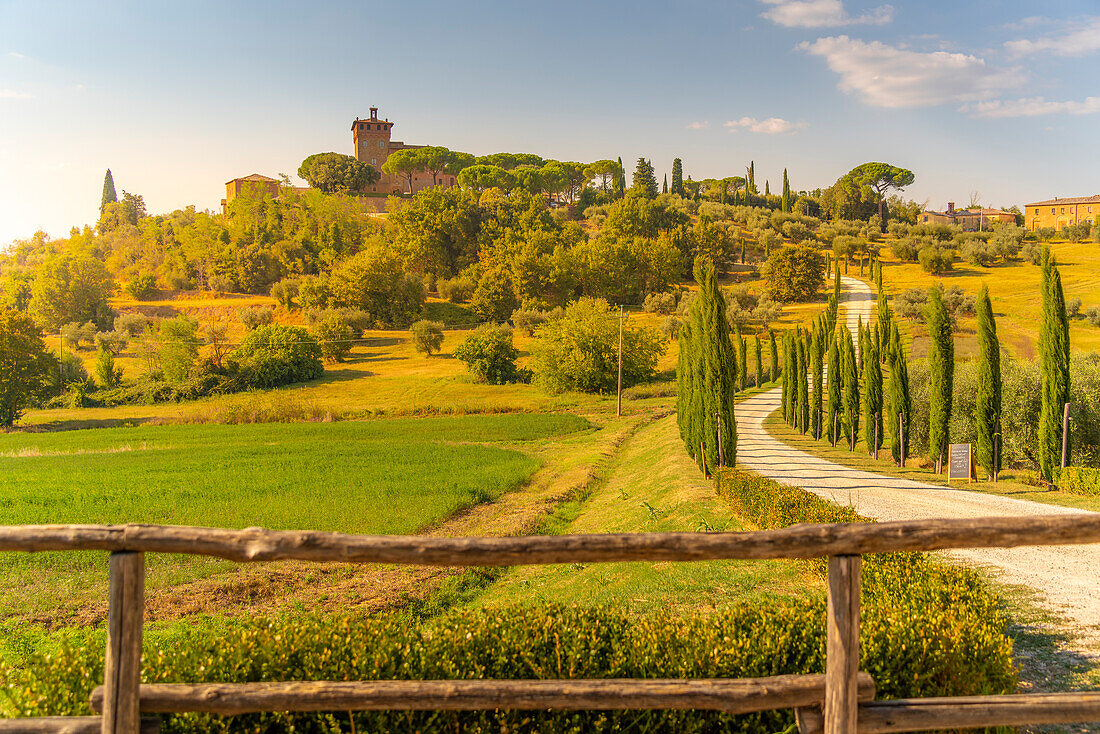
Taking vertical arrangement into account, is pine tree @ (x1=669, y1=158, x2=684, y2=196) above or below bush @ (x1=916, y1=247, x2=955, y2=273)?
above

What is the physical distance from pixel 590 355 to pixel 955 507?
36.0 m

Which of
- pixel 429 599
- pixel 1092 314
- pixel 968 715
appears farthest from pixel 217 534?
pixel 1092 314

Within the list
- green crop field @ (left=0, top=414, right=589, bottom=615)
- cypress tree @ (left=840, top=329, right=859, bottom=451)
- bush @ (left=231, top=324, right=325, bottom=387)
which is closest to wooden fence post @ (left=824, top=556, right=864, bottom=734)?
green crop field @ (left=0, top=414, right=589, bottom=615)

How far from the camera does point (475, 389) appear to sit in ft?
166

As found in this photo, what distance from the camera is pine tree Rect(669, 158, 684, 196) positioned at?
417 ft

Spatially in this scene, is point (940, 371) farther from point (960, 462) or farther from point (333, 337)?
point (333, 337)

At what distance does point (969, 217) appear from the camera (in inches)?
4744

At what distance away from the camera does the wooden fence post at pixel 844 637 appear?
319cm

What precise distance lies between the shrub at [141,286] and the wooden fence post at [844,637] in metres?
103

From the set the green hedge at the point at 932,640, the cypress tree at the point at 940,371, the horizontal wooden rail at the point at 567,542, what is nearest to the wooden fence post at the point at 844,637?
the horizontal wooden rail at the point at 567,542

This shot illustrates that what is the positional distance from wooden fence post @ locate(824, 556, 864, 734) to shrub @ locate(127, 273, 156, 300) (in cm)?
10256

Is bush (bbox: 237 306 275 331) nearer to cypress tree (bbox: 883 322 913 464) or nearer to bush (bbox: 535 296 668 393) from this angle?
bush (bbox: 535 296 668 393)

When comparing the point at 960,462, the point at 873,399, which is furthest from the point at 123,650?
the point at 873,399

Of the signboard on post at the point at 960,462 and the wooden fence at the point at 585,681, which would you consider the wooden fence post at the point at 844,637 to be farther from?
the signboard on post at the point at 960,462
